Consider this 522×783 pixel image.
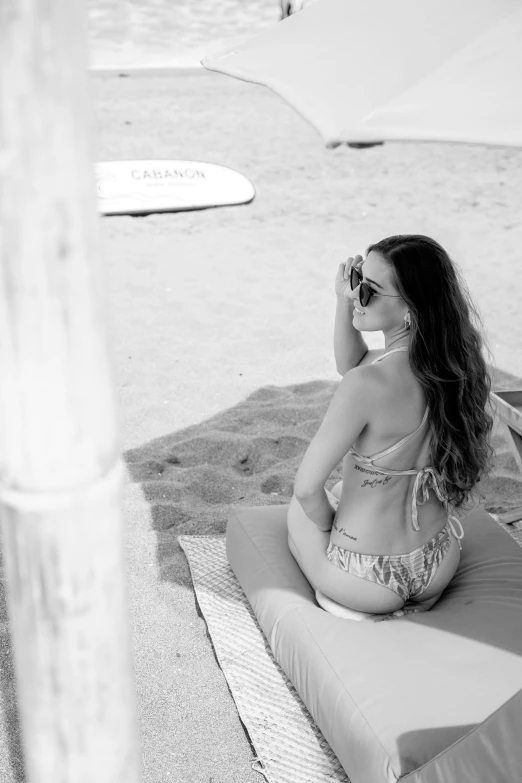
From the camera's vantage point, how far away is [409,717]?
87.4 inches

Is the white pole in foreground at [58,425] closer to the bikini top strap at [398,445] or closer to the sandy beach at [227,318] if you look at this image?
the sandy beach at [227,318]

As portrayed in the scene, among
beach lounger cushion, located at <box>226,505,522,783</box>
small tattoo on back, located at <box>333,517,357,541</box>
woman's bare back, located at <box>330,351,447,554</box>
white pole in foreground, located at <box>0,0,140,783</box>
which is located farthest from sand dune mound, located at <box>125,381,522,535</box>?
white pole in foreground, located at <box>0,0,140,783</box>

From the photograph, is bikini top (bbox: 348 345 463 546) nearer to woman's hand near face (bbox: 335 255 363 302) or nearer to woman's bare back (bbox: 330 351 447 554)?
woman's bare back (bbox: 330 351 447 554)

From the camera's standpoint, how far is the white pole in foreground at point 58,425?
713 mm

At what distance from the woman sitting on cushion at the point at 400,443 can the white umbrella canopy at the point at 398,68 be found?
381 millimetres

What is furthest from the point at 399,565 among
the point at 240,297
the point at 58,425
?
the point at 240,297

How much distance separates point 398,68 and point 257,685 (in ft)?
6.80

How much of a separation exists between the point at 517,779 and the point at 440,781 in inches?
7.5

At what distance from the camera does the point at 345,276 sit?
2.86 metres

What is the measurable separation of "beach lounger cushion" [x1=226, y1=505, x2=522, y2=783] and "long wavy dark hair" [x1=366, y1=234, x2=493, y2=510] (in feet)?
1.56

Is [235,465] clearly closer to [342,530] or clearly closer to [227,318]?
[342,530]

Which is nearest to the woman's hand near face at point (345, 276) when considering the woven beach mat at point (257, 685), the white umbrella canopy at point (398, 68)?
the white umbrella canopy at point (398, 68)

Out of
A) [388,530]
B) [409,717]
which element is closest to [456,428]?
[388,530]

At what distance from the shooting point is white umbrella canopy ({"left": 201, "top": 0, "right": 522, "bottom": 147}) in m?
2.36
